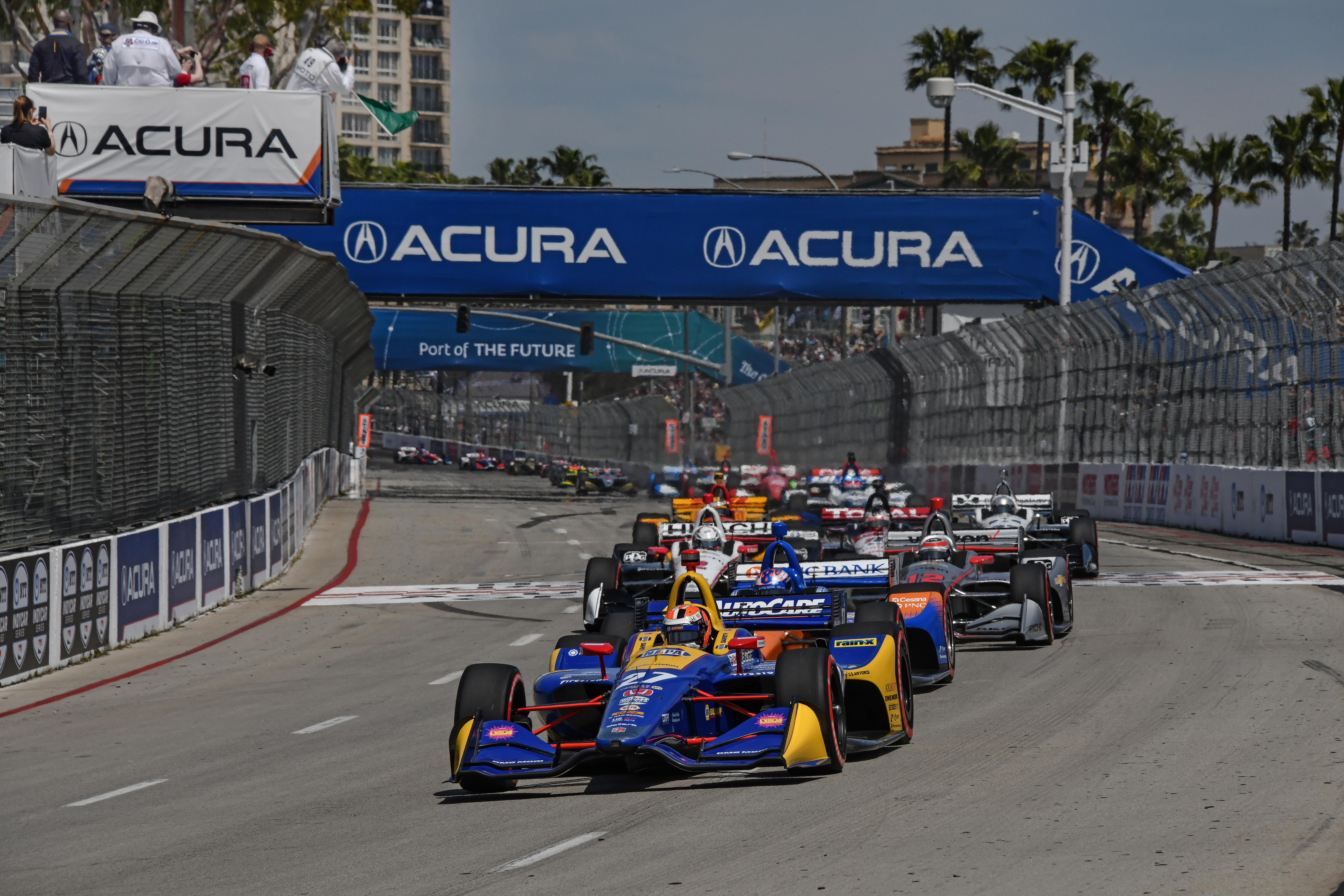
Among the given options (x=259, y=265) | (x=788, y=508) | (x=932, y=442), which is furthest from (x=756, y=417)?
(x=259, y=265)

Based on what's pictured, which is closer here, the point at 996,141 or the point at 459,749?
the point at 459,749

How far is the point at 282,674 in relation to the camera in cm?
1394

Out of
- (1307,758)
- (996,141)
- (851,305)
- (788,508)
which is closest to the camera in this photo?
(1307,758)

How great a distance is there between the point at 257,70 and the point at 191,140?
1519 millimetres

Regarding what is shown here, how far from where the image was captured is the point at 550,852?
701cm

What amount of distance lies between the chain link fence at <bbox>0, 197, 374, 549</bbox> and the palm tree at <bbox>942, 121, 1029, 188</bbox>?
160 ft

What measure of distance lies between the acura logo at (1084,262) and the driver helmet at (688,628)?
28923 millimetres

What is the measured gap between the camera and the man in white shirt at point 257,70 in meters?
24.3

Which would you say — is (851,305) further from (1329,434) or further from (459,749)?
(459,749)

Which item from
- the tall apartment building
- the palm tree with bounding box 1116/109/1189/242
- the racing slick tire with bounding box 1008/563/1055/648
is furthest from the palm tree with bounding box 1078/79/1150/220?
the tall apartment building

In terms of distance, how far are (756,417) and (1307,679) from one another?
43.1 metres

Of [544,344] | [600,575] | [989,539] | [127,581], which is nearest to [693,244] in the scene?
[989,539]

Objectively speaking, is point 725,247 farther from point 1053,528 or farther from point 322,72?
point 1053,528

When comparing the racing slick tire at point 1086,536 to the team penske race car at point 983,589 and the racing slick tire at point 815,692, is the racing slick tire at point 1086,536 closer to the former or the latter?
the team penske race car at point 983,589
